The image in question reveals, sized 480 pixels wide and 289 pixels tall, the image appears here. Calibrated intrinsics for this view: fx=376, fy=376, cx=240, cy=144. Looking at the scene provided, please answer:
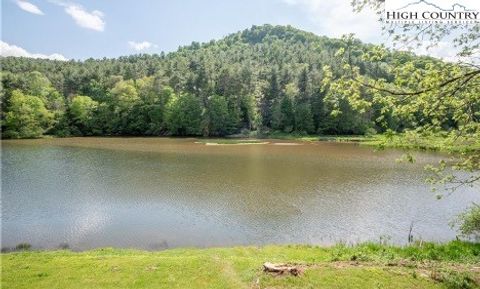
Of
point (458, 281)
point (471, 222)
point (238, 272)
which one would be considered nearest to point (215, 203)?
point (238, 272)

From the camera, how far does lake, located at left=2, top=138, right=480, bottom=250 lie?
23500 millimetres

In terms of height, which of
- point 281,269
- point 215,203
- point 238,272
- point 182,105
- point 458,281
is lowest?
point 215,203

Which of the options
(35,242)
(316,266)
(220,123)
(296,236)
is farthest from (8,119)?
(316,266)

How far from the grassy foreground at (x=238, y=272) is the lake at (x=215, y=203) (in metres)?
6.03

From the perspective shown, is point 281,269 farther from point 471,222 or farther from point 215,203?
point 215,203

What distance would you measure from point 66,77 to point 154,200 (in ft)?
356

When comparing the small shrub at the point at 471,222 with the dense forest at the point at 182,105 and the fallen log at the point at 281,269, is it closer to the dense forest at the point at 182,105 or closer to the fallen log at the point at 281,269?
the fallen log at the point at 281,269

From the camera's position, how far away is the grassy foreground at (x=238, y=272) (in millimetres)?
12672

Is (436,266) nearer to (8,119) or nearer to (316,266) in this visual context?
(316,266)

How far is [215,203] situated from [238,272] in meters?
16.7

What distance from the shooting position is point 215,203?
30516 mm

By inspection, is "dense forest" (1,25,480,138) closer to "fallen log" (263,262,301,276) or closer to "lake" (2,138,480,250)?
"lake" (2,138,480,250)

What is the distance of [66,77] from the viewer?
12412 centimetres

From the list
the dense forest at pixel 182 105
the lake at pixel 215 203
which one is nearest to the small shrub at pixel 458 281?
the lake at pixel 215 203
